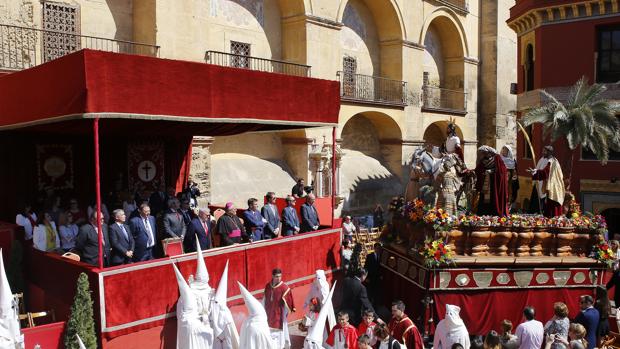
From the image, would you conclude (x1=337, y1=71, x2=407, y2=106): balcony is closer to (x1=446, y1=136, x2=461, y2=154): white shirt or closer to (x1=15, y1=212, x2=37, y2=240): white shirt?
(x1=446, y1=136, x2=461, y2=154): white shirt

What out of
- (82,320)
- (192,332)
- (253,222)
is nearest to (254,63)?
(253,222)

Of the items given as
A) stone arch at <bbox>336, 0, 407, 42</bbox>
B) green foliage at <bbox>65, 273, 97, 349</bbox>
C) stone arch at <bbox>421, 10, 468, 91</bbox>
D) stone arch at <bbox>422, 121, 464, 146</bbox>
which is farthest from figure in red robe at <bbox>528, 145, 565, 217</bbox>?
stone arch at <bbox>421, 10, 468, 91</bbox>

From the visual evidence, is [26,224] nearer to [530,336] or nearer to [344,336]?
[344,336]

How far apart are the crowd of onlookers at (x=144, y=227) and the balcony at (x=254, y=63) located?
7376 mm

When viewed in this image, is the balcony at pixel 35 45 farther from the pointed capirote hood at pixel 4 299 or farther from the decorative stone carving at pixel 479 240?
the decorative stone carving at pixel 479 240

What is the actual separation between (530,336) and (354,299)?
3.11 meters

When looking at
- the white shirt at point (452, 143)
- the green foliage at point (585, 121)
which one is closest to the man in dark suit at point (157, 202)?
the white shirt at point (452, 143)

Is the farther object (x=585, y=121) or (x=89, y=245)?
(x=585, y=121)

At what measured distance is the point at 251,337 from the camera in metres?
7.22

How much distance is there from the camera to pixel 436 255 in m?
11.0

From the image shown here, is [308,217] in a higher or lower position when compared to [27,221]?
lower

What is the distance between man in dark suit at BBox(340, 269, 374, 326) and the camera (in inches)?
386

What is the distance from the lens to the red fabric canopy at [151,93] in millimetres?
7562

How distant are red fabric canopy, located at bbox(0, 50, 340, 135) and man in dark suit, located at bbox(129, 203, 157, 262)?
6.07 ft
